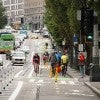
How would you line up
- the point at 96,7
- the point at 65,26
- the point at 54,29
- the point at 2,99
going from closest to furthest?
the point at 2,99, the point at 96,7, the point at 65,26, the point at 54,29

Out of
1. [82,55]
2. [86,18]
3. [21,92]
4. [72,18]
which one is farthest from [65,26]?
[21,92]

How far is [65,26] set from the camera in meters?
53.8

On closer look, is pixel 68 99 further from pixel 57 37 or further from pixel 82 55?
pixel 57 37

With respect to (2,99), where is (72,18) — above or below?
above

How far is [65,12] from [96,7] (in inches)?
1149

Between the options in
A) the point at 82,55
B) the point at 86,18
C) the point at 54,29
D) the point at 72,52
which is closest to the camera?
the point at 86,18

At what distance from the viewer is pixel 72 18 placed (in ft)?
155

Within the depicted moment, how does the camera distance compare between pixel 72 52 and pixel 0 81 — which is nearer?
pixel 0 81

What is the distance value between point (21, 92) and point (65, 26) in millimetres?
28137

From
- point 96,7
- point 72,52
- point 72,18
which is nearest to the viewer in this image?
point 96,7

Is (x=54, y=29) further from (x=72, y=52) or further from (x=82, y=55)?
(x=82, y=55)

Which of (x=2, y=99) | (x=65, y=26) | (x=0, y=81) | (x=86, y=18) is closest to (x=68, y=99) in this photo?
(x=2, y=99)

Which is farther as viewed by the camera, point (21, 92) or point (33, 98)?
point (21, 92)

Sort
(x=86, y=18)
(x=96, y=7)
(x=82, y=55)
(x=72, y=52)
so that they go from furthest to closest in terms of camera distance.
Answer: (x=72, y=52), (x=82, y=55), (x=86, y=18), (x=96, y=7)
